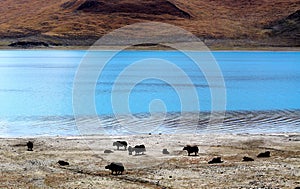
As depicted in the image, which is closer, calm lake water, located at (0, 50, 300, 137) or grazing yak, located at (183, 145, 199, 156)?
grazing yak, located at (183, 145, 199, 156)

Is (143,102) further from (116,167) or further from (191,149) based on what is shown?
(116,167)

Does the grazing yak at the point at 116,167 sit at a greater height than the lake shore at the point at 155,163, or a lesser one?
greater

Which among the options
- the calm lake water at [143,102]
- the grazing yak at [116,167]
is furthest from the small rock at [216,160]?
the calm lake water at [143,102]

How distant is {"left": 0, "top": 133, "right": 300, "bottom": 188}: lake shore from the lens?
72.2ft

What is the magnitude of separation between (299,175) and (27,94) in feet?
180

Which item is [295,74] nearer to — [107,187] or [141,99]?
[141,99]

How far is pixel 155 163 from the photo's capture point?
87.0 ft

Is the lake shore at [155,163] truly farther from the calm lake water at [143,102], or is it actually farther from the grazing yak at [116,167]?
the calm lake water at [143,102]

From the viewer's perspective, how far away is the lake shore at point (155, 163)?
72.2ft

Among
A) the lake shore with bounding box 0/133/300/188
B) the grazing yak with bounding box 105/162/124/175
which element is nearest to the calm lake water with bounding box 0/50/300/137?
the lake shore with bounding box 0/133/300/188

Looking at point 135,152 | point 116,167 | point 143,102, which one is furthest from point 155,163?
point 143,102

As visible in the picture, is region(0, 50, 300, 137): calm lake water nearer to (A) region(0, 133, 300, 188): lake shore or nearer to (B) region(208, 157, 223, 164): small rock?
(A) region(0, 133, 300, 188): lake shore

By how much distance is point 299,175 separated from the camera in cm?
2319

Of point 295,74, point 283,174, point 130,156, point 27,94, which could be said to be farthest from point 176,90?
point 283,174
